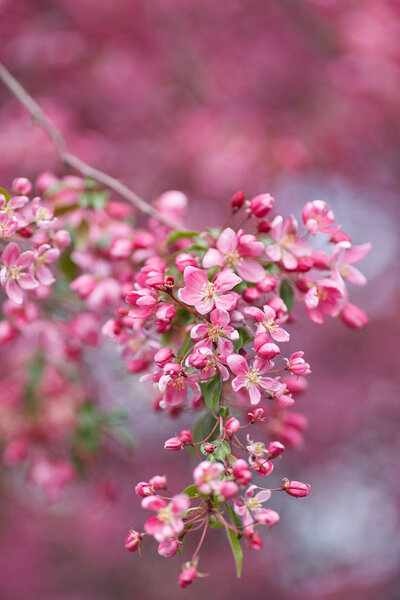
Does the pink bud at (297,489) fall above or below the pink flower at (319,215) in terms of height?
below

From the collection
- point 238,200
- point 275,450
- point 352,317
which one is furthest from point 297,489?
point 238,200

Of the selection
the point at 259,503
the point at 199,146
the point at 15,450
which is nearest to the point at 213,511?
the point at 259,503

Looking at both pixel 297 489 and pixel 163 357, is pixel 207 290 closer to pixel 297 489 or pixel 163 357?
pixel 163 357

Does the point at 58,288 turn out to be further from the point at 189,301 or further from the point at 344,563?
the point at 344,563

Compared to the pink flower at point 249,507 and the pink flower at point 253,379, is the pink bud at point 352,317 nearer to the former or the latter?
the pink flower at point 253,379

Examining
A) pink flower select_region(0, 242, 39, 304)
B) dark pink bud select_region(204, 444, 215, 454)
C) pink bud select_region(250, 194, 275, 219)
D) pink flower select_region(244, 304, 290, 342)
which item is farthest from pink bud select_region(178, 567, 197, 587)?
pink bud select_region(250, 194, 275, 219)

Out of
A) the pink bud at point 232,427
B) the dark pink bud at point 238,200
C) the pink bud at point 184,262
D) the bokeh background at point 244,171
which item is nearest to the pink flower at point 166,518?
the pink bud at point 232,427
